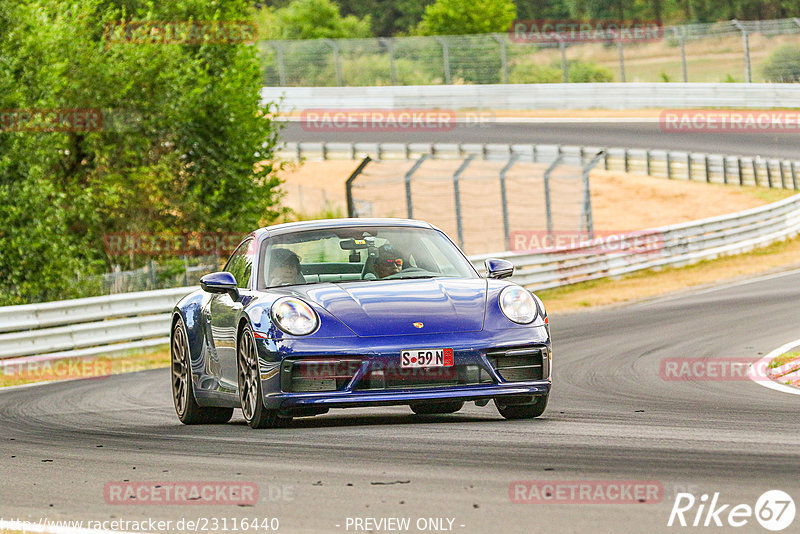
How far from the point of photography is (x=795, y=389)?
33.9 feet

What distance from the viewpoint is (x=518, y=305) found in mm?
8250

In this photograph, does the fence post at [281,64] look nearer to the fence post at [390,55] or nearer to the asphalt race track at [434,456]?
the fence post at [390,55]

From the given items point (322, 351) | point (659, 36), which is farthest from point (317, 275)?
point (659, 36)

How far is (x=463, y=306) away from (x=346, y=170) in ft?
115

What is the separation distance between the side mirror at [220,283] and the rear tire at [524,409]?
1.87 metres

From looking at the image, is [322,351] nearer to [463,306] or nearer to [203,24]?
[463,306]

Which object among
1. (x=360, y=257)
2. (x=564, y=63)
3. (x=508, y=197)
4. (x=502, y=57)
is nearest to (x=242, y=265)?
(x=360, y=257)

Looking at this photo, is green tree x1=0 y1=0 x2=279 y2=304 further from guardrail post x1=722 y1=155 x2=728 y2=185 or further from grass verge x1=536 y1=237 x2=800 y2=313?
guardrail post x1=722 y1=155 x2=728 y2=185

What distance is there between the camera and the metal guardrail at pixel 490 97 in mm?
48969

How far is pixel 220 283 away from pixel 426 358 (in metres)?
1.67

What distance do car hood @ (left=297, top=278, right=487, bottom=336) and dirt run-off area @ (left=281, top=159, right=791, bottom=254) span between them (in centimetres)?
1837

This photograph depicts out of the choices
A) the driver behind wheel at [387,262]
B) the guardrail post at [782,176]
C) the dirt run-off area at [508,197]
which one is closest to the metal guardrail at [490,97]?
the dirt run-off area at [508,197]

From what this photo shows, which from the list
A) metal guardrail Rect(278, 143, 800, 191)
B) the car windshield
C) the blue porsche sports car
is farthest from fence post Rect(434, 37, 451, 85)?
the blue porsche sports car

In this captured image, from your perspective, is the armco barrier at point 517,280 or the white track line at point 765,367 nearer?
the white track line at point 765,367
